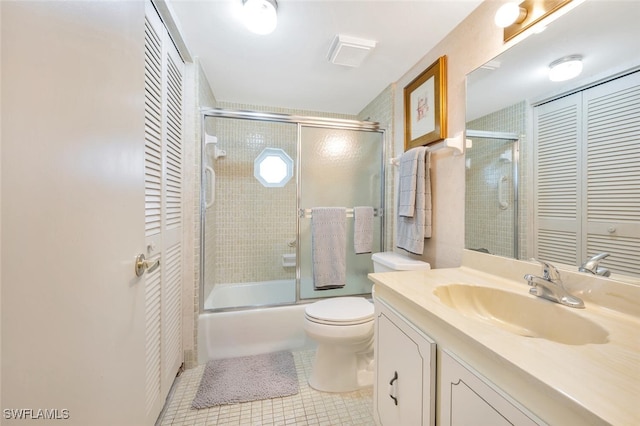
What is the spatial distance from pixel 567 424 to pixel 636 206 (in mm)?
717

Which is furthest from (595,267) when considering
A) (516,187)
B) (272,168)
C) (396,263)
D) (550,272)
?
(272,168)

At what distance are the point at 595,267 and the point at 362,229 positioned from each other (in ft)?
4.50

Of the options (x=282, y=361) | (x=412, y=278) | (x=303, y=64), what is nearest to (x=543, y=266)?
(x=412, y=278)

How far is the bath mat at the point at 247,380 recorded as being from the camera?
137 centimetres

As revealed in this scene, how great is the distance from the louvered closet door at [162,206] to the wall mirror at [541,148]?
61.8 inches

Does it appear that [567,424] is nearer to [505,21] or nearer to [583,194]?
[583,194]

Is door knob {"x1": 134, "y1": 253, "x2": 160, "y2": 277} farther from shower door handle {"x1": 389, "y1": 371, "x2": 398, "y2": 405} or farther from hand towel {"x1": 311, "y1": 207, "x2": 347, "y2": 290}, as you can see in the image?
hand towel {"x1": 311, "y1": 207, "x2": 347, "y2": 290}

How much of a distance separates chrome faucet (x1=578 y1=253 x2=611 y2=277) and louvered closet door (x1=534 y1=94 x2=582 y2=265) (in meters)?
0.04

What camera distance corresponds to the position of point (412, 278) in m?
1.04

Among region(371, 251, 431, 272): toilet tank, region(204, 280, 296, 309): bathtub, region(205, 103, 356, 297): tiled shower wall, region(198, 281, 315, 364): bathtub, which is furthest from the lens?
region(205, 103, 356, 297): tiled shower wall

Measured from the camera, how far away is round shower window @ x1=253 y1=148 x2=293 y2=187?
2342 mm

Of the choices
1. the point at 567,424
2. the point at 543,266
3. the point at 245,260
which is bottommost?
the point at 245,260

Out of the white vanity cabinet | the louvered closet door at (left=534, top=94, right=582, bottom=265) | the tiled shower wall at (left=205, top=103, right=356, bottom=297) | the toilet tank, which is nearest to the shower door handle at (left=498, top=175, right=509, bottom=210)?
the louvered closet door at (left=534, top=94, right=582, bottom=265)

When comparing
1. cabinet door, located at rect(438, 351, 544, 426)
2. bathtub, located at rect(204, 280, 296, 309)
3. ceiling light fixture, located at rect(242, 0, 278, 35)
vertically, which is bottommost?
bathtub, located at rect(204, 280, 296, 309)
